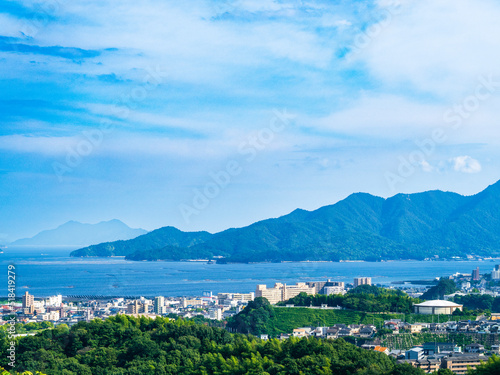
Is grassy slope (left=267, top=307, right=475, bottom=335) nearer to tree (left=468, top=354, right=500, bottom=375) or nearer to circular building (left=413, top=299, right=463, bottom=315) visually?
circular building (left=413, top=299, right=463, bottom=315)

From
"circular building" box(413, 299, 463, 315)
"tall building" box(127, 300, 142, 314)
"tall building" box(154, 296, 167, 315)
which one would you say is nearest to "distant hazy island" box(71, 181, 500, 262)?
"tall building" box(154, 296, 167, 315)

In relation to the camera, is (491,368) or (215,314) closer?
(491,368)

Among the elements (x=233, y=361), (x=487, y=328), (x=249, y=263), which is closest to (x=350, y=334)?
(x=487, y=328)

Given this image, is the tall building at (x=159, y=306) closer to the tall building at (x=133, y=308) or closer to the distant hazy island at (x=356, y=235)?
the tall building at (x=133, y=308)

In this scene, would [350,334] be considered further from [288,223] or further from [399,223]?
[399,223]

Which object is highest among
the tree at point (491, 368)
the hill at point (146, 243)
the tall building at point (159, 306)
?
the hill at point (146, 243)

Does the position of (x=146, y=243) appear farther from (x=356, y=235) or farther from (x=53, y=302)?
(x=53, y=302)

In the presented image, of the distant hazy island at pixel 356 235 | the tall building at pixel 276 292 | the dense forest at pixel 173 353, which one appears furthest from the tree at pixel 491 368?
the distant hazy island at pixel 356 235

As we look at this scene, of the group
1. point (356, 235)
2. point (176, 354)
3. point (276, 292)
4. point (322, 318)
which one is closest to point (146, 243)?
point (356, 235)
